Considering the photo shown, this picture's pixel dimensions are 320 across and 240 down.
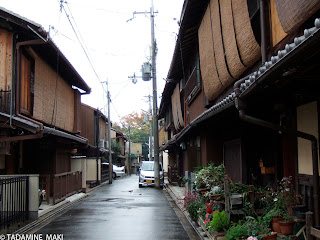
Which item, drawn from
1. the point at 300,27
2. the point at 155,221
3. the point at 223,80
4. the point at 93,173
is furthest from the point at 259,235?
the point at 93,173

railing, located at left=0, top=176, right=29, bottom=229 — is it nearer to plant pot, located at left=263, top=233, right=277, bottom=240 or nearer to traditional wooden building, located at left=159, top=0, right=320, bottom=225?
traditional wooden building, located at left=159, top=0, right=320, bottom=225

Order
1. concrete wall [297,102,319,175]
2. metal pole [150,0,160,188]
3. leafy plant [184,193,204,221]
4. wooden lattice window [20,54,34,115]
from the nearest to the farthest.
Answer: concrete wall [297,102,319,175] → leafy plant [184,193,204,221] → wooden lattice window [20,54,34,115] → metal pole [150,0,160,188]

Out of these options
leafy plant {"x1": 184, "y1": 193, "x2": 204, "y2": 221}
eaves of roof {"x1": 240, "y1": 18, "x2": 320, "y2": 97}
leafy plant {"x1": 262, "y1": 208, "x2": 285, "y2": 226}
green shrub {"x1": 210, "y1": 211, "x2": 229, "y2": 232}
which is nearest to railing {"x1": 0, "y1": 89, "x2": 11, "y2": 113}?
leafy plant {"x1": 184, "y1": 193, "x2": 204, "y2": 221}

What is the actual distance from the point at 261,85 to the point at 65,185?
13.9 meters

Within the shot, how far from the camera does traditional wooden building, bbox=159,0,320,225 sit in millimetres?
4469

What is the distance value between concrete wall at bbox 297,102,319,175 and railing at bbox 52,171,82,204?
1110 centimetres

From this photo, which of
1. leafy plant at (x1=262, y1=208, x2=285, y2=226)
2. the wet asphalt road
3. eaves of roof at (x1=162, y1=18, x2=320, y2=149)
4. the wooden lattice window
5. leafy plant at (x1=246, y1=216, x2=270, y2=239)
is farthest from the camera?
the wooden lattice window

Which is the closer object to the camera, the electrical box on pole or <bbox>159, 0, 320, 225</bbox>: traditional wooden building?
<bbox>159, 0, 320, 225</bbox>: traditional wooden building

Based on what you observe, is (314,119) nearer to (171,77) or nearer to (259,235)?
(259,235)

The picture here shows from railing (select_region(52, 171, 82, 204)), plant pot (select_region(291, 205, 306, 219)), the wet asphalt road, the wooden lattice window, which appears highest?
the wooden lattice window

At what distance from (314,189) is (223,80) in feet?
14.6

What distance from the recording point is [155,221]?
34.7 ft

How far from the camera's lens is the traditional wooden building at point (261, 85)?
447 cm

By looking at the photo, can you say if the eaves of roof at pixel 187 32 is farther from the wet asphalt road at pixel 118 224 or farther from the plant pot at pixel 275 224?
the plant pot at pixel 275 224
